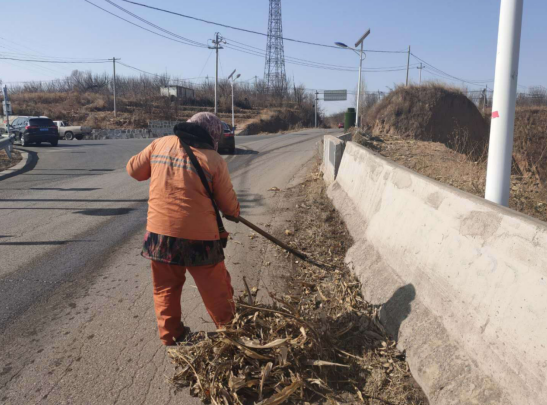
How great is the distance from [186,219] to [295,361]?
1.22 meters

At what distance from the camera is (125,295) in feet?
14.8

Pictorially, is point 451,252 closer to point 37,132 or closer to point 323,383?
point 323,383

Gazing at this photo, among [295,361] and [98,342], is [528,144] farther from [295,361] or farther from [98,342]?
[98,342]

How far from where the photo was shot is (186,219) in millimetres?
3201

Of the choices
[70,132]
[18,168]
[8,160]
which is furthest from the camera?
[70,132]

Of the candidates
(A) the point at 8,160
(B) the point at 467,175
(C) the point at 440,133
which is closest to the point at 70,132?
(A) the point at 8,160

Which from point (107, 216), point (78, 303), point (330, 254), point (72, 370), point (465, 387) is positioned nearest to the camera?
point (465, 387)

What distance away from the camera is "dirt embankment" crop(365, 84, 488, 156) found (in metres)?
21.2

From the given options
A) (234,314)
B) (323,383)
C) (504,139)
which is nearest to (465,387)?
(323,383)

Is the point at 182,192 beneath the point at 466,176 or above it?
above

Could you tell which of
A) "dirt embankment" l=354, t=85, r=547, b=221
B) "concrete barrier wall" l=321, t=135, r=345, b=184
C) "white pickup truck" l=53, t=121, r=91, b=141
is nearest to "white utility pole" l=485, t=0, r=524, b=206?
"dirt embankment" l=354, t=85, r=547, b=221

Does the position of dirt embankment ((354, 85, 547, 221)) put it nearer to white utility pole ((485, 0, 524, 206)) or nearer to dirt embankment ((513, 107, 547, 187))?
dirt embankment ((513, 107, 547, 187))

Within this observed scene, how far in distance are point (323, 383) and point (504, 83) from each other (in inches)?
109

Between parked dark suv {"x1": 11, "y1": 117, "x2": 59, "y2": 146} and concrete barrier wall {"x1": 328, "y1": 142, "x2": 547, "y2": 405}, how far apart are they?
2530 cm
